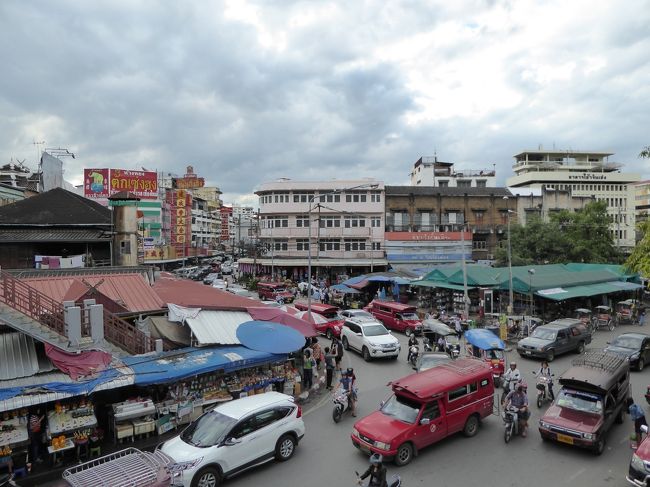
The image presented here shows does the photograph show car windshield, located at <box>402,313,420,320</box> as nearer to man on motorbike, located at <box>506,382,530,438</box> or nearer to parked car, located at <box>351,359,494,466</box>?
parked car, located at <box>351,359,494,466</box>

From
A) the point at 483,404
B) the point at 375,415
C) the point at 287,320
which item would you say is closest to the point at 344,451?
the point at 375,415

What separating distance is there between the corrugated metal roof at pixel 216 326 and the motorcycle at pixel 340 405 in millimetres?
4047

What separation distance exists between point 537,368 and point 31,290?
19446 millimetres

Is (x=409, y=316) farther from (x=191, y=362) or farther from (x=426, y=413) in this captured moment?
(x=191, y=362)

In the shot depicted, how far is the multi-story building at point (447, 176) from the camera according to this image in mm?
72562

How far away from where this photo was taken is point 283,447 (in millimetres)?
11016

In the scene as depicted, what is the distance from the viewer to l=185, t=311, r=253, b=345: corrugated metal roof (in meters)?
15.1

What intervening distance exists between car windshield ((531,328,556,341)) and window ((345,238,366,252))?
32.3 metres

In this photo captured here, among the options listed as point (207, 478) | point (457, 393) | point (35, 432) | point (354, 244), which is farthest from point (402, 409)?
point (354, 244)

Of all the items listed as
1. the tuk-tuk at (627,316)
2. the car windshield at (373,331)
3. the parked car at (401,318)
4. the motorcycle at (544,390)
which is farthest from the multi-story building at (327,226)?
the motorcycle at (544,390)

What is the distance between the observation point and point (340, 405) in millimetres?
13688

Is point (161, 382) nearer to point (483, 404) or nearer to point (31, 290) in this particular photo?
point (31, 290)

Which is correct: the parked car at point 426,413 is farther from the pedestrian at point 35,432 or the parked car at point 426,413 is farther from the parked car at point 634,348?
the parked car at point 634,348

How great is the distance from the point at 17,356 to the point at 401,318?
775 inches
